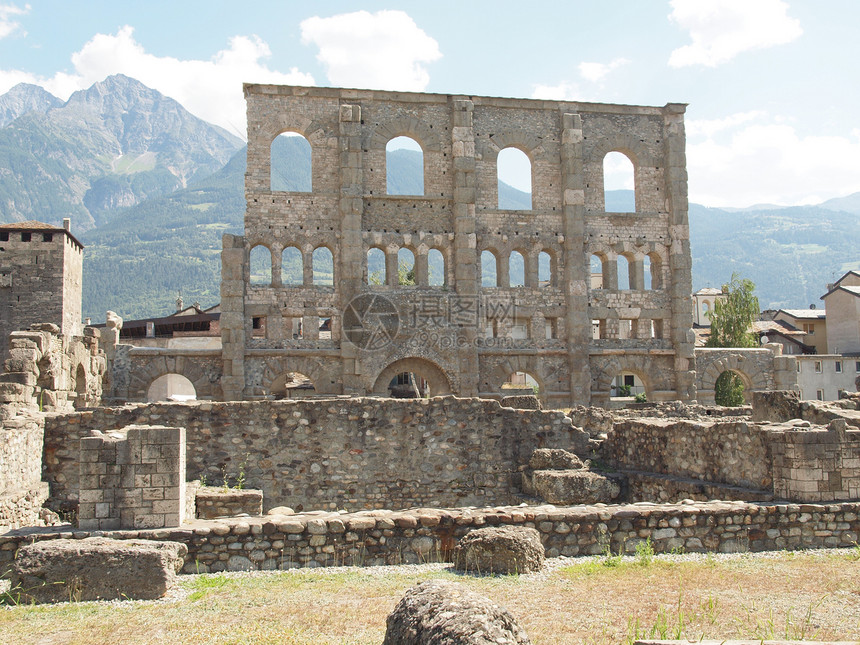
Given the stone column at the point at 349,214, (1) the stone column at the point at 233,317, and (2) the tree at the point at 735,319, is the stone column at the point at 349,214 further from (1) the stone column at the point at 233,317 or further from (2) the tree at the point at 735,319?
(2) the tree at the point at 735,319

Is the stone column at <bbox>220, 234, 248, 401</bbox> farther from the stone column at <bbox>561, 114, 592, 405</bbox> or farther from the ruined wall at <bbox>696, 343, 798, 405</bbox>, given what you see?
the ruined wall at <bbox>696, 343, 798, 405</bbox>

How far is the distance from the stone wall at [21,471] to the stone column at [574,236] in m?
21.4

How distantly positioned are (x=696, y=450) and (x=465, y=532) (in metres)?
5.13

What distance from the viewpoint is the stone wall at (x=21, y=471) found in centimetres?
1155

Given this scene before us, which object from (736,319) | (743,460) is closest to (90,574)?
(743,460)

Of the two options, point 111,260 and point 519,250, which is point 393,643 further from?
point 111,260

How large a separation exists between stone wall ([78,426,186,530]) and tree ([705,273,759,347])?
43.3m

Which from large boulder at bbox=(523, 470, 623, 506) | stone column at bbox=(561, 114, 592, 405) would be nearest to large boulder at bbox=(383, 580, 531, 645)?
large boulder at bbox=(523, 470, 623, 506)

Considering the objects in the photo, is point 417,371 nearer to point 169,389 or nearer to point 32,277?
point 32,277

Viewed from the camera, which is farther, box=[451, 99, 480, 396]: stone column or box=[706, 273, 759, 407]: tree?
box=[706, 273, 759, 407]: tree

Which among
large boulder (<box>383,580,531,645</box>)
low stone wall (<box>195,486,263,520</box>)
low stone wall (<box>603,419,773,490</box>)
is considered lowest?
low stone wall (<box>195,486,263,520</box>)

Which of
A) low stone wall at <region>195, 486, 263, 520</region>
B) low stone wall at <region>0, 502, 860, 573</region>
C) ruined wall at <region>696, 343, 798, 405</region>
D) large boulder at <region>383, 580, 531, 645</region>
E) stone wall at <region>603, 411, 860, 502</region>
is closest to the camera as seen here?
large boulder at <region>383, 580, 531, 645</region>

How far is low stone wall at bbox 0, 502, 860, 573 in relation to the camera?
8.29 m

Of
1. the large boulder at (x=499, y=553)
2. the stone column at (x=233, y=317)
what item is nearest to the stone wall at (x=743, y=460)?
the large boulder at (x=499, y=553)
